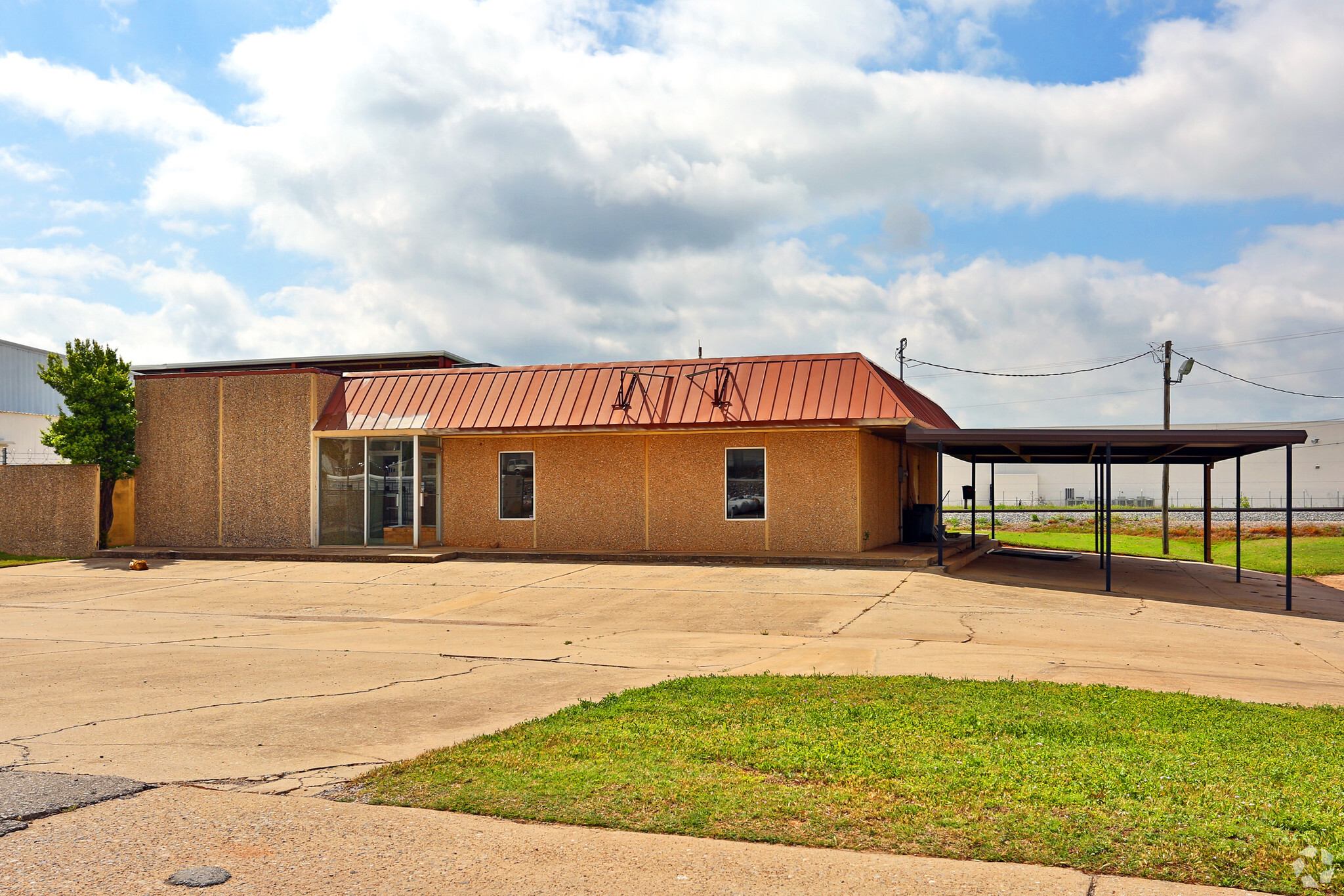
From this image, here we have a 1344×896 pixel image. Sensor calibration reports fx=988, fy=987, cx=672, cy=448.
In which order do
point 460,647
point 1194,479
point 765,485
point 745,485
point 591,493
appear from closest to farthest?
point 460,647 → point 765,485 → point 745,485 → point 591,493 → point 1194,479

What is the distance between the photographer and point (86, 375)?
75.0 feet

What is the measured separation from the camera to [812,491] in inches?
787

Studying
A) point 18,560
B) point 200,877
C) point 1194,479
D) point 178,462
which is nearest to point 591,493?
point 178,462

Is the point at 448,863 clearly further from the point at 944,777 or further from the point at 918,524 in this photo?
the point at 918,524

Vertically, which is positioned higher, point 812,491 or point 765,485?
point 765,485

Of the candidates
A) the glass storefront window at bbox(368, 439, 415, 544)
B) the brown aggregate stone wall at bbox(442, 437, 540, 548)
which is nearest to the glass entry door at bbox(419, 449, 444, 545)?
the brown aggregate stone wall at bbox(442, 437, 540, 548)

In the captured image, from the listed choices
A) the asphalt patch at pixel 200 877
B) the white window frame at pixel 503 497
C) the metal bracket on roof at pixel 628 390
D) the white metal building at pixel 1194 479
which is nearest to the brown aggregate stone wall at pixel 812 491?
the metal bracket on roof at pixel 628 390

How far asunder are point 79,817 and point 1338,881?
5858 millimetres

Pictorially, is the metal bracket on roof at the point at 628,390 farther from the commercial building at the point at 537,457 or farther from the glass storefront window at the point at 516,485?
the glass storefront window at the point at 516,485

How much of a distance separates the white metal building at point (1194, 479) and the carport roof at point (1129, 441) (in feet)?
144

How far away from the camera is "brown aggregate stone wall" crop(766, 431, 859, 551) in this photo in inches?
776

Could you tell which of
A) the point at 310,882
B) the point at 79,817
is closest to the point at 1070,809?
the point at 310,882

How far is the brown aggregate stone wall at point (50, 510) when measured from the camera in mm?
23328

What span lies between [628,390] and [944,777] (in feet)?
54.1
